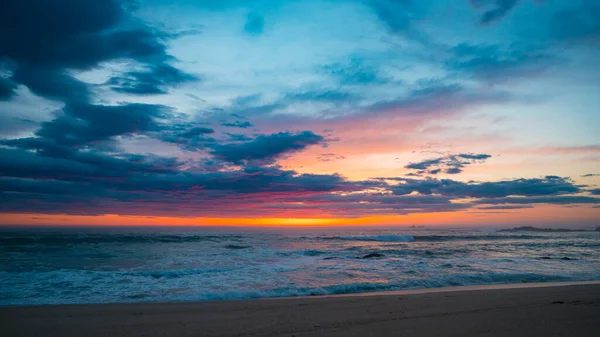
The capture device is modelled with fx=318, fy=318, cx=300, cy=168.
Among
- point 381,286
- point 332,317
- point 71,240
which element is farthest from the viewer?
point 71,240

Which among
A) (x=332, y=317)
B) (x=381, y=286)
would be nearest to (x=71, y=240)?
(x=381, y=286)

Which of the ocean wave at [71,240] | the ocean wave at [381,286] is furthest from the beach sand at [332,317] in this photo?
the ocean wave at [71,240]

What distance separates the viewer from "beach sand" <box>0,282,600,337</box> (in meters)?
6.02

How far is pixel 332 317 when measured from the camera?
7.11 meters

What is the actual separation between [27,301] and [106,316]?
4439 mm

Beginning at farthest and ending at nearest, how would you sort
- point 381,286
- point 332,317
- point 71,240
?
point 71,240 < point 381,286 < point 332,317

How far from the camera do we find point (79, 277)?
45.4ft

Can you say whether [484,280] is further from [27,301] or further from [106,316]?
[27,301]

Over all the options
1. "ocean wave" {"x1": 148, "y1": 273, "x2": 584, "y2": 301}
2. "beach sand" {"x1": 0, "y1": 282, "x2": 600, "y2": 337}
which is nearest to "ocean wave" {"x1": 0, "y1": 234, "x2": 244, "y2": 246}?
"beach sand" {"x1": 0, "y1": 282, "x2": 600, "y2": 337}

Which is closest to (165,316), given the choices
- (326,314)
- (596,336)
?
(326,314)

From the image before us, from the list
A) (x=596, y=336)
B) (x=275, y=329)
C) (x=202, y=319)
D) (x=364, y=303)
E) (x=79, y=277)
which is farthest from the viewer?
(x=79, y=277)

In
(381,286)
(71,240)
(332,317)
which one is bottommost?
(381,286)

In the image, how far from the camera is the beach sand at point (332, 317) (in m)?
6.02

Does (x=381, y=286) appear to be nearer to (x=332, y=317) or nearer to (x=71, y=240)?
(x=332, y=317)
